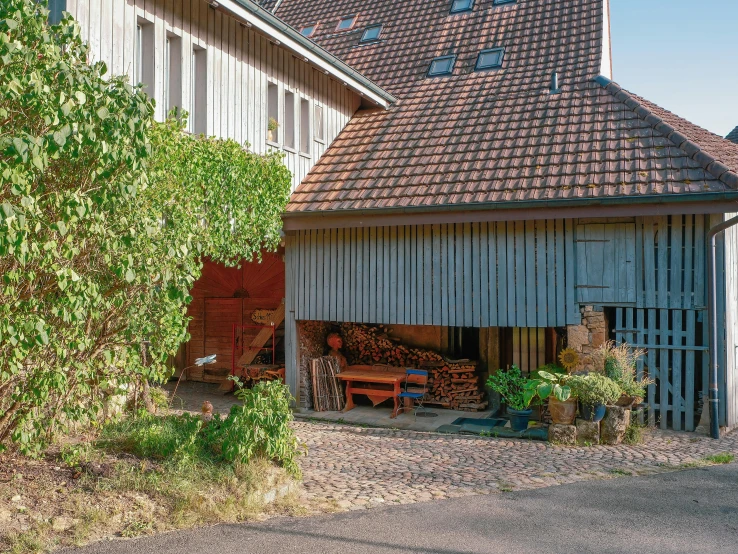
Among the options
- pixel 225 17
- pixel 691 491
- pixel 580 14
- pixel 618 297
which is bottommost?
pixel 691 491

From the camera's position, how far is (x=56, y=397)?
6258 millimetres

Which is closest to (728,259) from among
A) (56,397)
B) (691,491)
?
(691,491)

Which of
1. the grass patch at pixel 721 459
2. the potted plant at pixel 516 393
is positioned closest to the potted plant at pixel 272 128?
the potted plant at pixel 516 393

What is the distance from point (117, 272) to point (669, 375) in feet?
26.7

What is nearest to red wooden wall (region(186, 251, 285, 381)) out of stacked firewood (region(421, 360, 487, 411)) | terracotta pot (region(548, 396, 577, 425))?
stacked firewood (region(421, 360, 487, 411))

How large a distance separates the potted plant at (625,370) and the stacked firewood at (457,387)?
2989 millimetres

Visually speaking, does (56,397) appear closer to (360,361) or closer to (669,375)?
(360,361)

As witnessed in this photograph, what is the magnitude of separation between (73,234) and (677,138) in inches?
339

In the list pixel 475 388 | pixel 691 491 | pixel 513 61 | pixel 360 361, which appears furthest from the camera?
pixel 513 61

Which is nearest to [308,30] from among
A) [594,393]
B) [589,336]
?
[589,336]

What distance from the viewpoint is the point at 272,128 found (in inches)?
451

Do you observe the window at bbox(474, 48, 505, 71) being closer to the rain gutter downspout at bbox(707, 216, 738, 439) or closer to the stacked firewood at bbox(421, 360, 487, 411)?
the stacked firewood at bbox(421, 360, 487, 411)

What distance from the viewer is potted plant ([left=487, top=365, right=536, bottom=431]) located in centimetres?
997

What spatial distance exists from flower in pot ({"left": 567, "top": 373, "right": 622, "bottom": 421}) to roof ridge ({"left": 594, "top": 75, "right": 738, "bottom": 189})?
3042 mm
